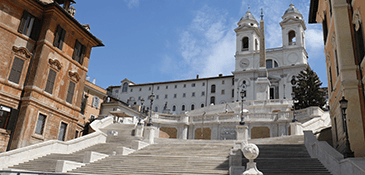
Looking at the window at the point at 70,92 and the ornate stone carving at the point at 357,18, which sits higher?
the ornate stone carving at the point at 357,18

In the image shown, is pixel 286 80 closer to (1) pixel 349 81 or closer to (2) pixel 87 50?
(2) pixel 87 50

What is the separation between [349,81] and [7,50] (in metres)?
22.0

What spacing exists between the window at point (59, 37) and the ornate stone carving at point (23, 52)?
7.82ft

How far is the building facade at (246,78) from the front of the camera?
2643 inches

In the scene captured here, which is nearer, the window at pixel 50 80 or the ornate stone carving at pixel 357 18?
the ornate stone carving at pixel 357 18

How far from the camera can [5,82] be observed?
2145 cm

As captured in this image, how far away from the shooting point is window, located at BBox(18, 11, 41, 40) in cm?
2331

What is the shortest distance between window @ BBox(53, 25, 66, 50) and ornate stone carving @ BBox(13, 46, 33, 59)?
7.82 feet

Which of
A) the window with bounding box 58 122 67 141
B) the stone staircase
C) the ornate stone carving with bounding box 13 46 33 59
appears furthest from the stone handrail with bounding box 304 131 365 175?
the ornate stone carving with bounding box 13 46 33 59

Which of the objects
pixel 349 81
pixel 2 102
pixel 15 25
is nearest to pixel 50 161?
pixel 2 102

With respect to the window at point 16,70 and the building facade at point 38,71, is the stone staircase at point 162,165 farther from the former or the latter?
the window at point 16,70

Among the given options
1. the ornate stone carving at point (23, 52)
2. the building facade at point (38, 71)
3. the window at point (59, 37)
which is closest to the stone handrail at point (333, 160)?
the building facade at point (38, 71)

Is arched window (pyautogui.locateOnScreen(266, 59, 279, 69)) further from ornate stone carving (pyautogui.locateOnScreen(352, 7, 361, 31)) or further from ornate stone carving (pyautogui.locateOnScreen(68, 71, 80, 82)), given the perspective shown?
ornate stone carving (pyautogui.locateOnScreen(352, 7, 361, 31))

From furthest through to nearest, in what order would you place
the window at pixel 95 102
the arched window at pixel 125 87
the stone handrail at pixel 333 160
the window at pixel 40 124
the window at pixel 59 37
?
the arched window at pixel 125 87 → the window at pixel 95 102 → the window at pixel 59 37 → the window at pixel 40 124 → the stone handrail at pixel 333 160
